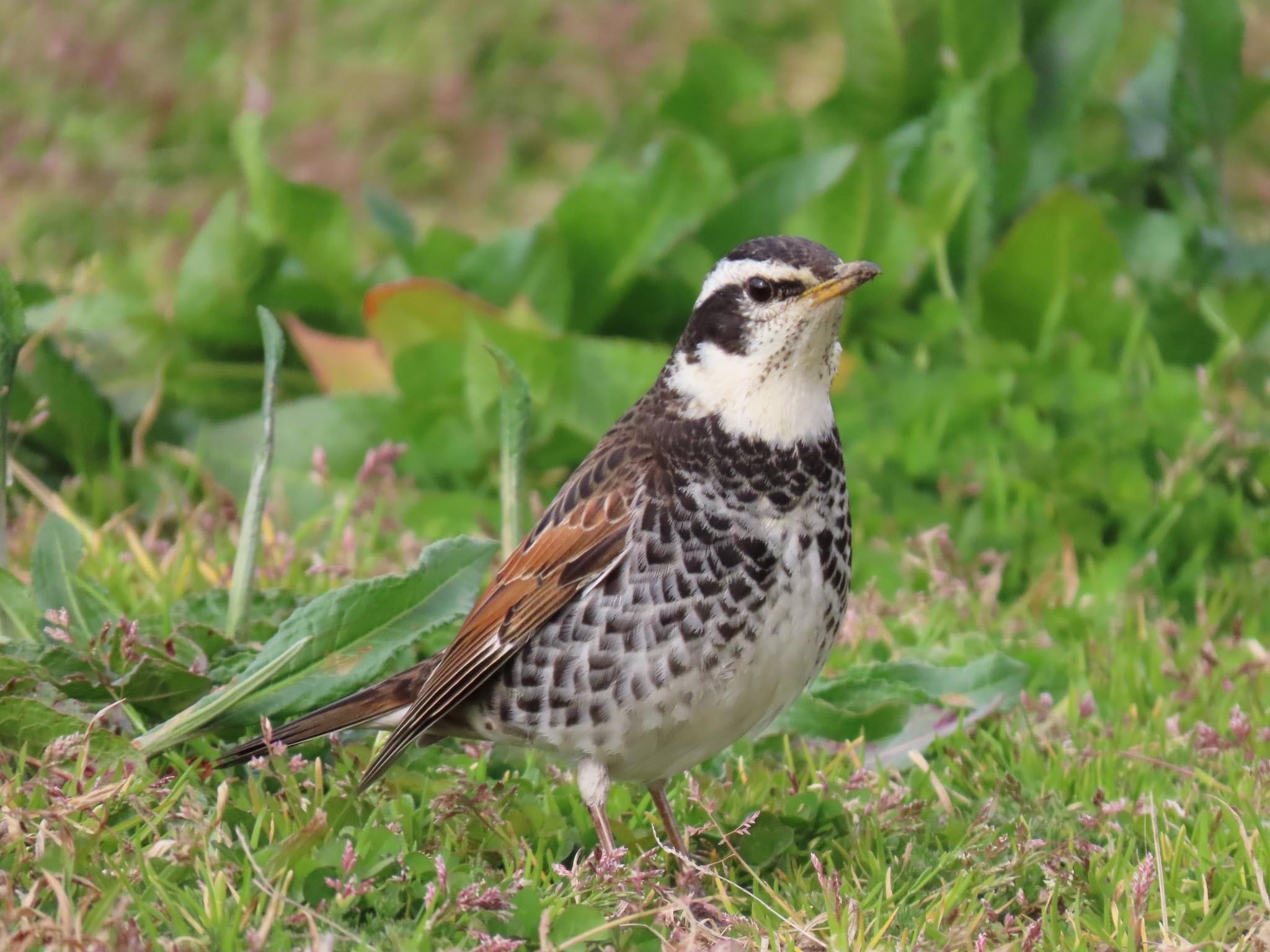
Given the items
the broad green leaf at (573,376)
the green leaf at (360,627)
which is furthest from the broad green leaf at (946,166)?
the green leaf at (360,627)

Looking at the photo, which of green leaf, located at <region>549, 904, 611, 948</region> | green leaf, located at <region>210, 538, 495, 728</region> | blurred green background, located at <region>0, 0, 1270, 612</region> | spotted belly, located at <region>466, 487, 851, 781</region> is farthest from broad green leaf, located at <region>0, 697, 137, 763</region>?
blurred green background, located at <region>0, 0, 1270, 612</region>

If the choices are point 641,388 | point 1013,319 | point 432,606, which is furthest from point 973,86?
point 432,606

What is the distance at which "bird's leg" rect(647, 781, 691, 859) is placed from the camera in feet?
13.5

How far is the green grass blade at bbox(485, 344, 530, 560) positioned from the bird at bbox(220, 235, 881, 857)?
23.6 inches

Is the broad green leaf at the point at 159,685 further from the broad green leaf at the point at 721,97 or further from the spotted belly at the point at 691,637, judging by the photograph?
the broad green leaf at the point at 721,97

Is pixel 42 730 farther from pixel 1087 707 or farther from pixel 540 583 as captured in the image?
pixel 1087 707

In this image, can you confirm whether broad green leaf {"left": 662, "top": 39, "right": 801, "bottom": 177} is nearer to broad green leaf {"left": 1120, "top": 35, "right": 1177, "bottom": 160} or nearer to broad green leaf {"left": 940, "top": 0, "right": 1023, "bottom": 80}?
broad green leaf {"left": 940, "top": 0, "right": 1023, "bottom": 80}

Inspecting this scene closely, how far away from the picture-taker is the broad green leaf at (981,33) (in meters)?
7.35

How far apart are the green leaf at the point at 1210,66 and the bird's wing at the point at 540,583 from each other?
4.23m

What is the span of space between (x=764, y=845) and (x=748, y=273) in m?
1.32

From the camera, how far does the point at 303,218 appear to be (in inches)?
272

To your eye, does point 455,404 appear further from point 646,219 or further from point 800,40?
point 800,40

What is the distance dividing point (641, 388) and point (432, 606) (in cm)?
198

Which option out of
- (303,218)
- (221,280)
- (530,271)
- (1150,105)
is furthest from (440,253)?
(1150,105)
